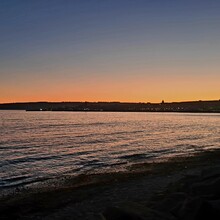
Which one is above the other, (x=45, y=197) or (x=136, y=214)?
(x=136, y=214)

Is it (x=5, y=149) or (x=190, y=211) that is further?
(x=5, y=149)

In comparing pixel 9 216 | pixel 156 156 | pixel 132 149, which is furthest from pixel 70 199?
pixel 132 149

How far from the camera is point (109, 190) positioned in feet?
58.8

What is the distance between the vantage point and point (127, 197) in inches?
632

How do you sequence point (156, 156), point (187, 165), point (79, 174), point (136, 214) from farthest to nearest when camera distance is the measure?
point (156, 156) < point (187, 165) < point (79, 174) < point (136, 214)

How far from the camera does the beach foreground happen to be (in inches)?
354

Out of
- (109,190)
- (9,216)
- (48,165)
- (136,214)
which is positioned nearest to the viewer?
(136,214)

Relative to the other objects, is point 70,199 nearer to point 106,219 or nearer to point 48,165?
point 106,219

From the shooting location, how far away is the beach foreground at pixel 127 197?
8.99 meters

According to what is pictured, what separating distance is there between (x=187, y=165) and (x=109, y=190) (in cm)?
1088

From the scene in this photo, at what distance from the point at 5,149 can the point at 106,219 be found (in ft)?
113

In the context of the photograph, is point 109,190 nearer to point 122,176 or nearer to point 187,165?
point 122,176

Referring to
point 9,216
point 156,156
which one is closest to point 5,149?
point 156,156

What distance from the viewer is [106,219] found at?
884 centimetres
